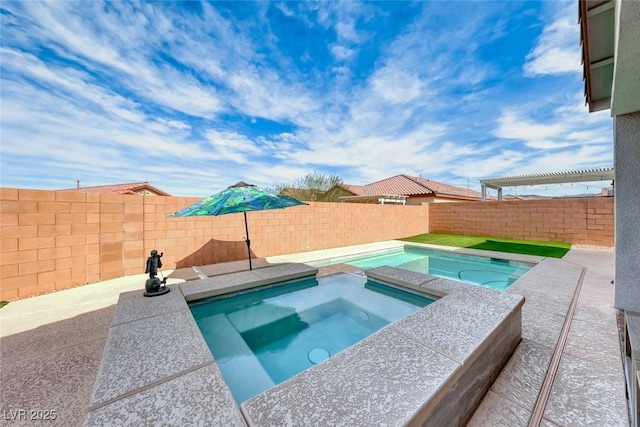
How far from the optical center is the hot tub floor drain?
9.94 feet

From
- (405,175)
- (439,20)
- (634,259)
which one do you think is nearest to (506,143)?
(405,175)

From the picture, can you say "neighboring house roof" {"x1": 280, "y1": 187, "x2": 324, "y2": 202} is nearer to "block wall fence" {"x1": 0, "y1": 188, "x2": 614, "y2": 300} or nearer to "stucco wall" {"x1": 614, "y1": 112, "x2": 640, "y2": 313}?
"block wall fence" {"x1": 0, "y1": 188, "x2": 614, "y2": 300}

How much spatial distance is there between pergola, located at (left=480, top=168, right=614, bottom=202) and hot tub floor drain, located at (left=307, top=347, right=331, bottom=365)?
16578 mm

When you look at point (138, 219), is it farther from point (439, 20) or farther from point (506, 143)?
point (506, 143)

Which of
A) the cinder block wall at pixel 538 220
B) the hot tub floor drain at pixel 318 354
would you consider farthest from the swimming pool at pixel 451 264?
the cinder block wall at pixel 538 220

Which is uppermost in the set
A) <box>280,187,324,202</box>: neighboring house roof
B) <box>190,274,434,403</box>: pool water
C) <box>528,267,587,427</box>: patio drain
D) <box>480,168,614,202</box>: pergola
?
<box>480,168,614,202</box>: pergola

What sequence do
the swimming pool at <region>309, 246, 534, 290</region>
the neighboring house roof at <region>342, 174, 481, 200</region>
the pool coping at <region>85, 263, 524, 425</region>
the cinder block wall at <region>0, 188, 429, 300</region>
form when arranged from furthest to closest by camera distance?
the neighboring house roof at <region>342, 174, 481, 200</region> → the swimming pool at <region>309, 246, 534, 290</region> → the cinder block wall at <region>0, 188, 429, 300</region> → the pool coping at <region>85, 263, 524, 425</region>

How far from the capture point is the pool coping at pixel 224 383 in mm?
1389

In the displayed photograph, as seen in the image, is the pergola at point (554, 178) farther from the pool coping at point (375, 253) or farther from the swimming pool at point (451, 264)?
the swimming pool at point (451, 264)

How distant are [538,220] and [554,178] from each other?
5.02 m

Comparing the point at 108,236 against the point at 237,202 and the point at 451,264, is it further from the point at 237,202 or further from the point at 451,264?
the point at 451,264

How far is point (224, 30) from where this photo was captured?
8289mm

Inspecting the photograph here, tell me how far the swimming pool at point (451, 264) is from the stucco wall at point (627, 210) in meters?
2.29

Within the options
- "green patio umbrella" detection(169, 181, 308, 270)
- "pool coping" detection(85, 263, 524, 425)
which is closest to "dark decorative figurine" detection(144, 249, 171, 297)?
"pool coping" detection(85, 263, 524, 425)
